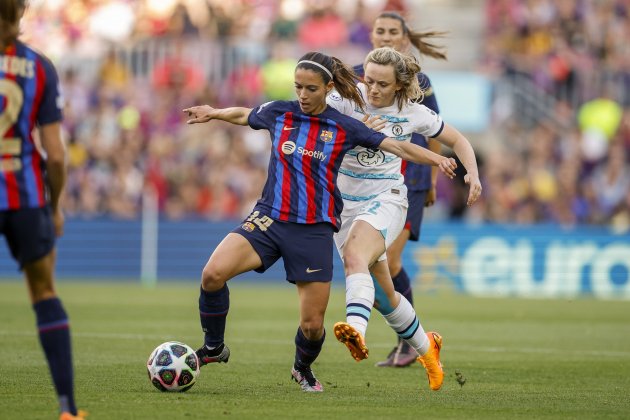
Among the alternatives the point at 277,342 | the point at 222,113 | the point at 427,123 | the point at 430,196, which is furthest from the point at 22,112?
the point at 277,342

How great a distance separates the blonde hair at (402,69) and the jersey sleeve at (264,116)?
85 cm

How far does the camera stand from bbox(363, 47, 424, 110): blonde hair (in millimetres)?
8781

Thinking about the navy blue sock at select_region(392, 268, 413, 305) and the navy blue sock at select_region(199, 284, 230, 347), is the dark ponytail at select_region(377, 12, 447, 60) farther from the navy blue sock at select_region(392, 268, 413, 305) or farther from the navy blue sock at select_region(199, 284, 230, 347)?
the navy blue sock at select_region(199, 284, 230, 347)

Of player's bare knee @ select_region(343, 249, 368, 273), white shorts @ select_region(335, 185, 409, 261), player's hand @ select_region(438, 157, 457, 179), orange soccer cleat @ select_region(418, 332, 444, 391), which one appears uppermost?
player's hand @ select_region(438, 157, 457, 179)

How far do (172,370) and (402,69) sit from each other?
266 cm

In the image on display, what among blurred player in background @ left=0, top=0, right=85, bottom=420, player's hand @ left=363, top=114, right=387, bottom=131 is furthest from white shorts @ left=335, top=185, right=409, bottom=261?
blurred player in background @ left=0, top=0, right=85, bottom=420

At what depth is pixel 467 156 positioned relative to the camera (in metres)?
8.63

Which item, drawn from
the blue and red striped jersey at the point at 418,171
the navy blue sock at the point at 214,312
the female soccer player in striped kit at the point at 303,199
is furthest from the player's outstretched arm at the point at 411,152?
the blue and red striped jersey at the point at 418,171

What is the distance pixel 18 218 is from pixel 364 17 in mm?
19142

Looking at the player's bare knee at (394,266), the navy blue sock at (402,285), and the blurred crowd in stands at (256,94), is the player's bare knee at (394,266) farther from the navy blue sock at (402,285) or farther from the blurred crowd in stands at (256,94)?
the blurred crowd in stands at (256,94)

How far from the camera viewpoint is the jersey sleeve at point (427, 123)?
8938mm

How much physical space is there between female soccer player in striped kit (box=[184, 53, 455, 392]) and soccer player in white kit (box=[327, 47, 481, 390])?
0.34 meters

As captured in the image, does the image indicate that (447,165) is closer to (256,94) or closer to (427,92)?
(427,92)

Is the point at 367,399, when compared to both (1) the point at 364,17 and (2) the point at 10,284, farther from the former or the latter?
(1) the point at 364,17
